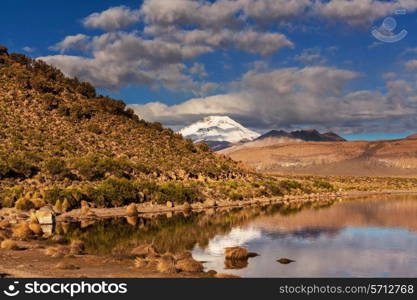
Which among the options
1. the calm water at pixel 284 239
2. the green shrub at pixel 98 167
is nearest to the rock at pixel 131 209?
the calm water at pixel 284 239

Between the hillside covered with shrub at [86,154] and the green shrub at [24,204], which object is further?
the hillside covered with shrub at [86,154]

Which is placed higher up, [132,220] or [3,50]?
[3,50]

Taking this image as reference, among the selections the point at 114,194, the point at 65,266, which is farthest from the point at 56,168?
the point at 65,266

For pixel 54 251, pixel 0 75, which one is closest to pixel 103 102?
pixel 0 75

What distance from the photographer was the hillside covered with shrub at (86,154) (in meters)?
46.3

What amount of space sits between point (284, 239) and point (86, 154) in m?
35.5

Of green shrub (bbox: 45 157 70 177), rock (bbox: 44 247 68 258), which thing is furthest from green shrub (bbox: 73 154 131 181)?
rock (bbox: 44 247 68 258)

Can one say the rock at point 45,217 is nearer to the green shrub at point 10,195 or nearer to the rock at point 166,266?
the green shrub at point 10,195

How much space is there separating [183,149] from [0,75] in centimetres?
2797

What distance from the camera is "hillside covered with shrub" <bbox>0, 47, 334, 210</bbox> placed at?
152 feet

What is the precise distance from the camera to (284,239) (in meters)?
29.4

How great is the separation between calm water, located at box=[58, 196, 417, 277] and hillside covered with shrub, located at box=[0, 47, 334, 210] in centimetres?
758

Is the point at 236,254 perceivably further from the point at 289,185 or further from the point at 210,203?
the point at 289,185

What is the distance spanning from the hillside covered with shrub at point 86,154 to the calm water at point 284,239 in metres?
7.58
